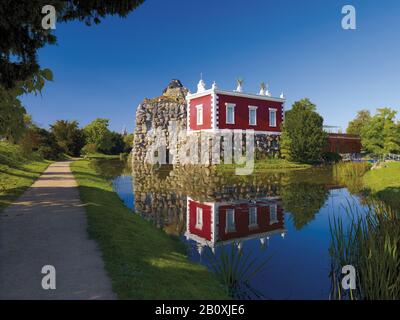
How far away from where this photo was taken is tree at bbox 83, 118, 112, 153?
53750mm

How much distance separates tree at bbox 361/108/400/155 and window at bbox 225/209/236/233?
74.7 ft

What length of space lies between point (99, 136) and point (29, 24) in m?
50.1

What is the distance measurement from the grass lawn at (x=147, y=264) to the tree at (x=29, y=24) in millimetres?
3895

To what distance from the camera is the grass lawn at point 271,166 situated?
87.2 ft

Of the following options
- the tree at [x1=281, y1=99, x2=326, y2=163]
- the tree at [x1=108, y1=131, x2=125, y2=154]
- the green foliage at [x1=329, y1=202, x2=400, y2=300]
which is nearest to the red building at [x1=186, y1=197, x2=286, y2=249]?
the green foliage at [x1=329, y1=202, x2=400, y2=300]

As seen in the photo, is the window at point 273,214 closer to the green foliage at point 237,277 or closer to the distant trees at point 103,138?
the green foliage at point 237,277

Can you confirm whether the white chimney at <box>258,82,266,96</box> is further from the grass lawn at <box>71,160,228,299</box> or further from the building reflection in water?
the grass lawn at <box>71,160,228,299</box>

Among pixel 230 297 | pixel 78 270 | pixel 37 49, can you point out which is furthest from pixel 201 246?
pixel 37 49

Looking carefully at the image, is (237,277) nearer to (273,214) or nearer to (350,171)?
(273,214)

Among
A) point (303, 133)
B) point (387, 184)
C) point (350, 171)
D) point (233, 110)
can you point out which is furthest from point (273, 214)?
point (303, 133)

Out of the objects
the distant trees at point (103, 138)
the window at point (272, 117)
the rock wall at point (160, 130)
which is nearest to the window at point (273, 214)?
the rock wall at point (160, 130)

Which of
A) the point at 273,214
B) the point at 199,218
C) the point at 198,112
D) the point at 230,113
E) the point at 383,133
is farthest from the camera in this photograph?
the point at 198,112

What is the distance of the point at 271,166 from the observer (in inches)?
1109

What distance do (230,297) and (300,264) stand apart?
2208 mm
